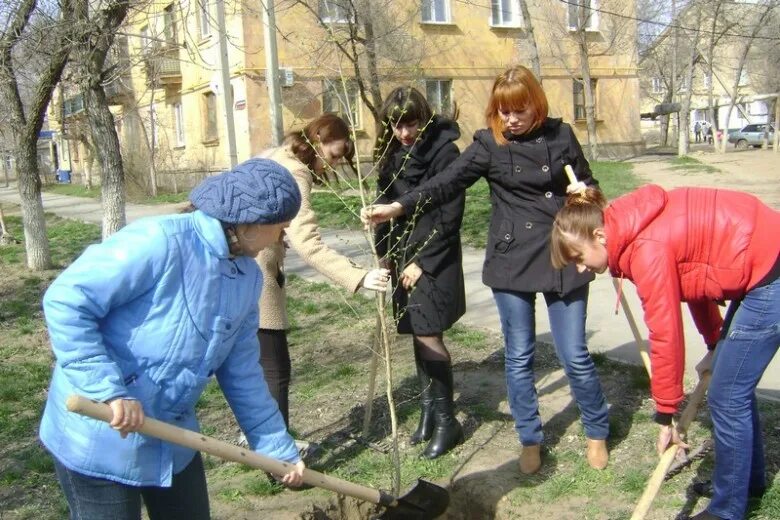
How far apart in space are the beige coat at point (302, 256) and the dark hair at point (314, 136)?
38 mm

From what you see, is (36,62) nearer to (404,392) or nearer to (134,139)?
(404,392)

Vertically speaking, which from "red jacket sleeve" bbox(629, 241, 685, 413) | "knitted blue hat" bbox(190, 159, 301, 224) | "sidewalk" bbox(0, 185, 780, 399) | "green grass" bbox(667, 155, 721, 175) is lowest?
"sidewalk" bbox(0, 185, 780, 399)

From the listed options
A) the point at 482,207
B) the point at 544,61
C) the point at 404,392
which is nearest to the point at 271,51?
the point at 482,207

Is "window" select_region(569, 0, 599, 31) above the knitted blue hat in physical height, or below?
above

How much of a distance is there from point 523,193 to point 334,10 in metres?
11.9

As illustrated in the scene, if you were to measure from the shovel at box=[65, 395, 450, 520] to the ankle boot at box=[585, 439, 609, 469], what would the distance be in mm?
701

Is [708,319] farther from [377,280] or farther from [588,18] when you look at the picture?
[588,18]

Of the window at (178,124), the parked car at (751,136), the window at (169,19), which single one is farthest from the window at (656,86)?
the window at (169,19)

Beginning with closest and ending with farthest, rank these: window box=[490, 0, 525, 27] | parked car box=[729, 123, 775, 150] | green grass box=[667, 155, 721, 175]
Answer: green grass box=[667, 155, 721, 175]
window box=[490, 0, 525, 27]
parked car box=[729, 123, 775, 150]

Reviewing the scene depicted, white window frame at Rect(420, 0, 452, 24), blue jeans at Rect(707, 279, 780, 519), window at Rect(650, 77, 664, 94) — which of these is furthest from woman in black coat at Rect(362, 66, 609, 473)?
window at Rect(650, 77, 664, 94)

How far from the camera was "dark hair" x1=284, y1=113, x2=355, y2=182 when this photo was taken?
349 cm

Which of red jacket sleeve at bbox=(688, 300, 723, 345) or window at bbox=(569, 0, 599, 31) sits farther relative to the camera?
window at bbox=(569, 0, 599, 31)

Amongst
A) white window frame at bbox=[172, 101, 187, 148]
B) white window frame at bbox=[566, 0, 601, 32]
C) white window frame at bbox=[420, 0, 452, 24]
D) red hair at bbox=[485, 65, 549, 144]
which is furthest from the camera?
white window frame at bbox=[172, 101, 187, 148]

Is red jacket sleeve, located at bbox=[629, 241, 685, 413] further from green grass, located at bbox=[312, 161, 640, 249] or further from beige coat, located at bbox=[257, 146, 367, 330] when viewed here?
green grass, located at bbox=[312, 161, 640, 249]
